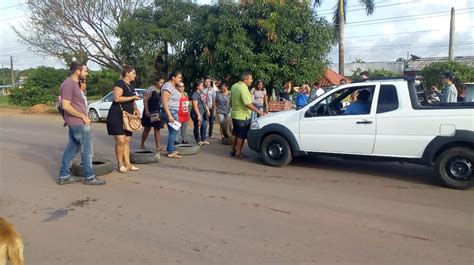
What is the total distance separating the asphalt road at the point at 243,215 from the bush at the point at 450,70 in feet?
68.8

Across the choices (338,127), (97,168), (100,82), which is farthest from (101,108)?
(100,82)

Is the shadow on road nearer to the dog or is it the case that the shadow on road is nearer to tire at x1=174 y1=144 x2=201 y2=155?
tire at x1=174 y1=144 x2=201 y2=155

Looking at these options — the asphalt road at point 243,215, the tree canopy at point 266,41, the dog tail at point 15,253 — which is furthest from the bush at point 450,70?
the dog tail at point 15,253

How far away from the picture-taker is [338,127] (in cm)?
740

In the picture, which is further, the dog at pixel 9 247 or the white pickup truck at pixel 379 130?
the white pickup truck at pixel 379 130

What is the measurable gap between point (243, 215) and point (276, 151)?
3031mm

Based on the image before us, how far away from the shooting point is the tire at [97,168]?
7.02 meters

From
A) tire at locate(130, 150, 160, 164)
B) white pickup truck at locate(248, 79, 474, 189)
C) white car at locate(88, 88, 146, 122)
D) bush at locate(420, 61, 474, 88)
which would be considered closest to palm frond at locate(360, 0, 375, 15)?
bush at locate(420, 61, 474, 88)

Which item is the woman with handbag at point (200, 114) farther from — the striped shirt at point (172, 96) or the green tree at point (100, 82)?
the green tree at point (100, 82)

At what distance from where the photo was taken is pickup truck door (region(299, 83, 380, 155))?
23.4 feet

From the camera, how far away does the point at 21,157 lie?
9.41 metres

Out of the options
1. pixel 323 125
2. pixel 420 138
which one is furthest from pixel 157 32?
pixel 420 138

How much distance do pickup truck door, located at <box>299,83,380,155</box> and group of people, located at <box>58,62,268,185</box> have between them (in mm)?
1365

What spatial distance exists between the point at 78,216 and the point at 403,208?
3.93 m
